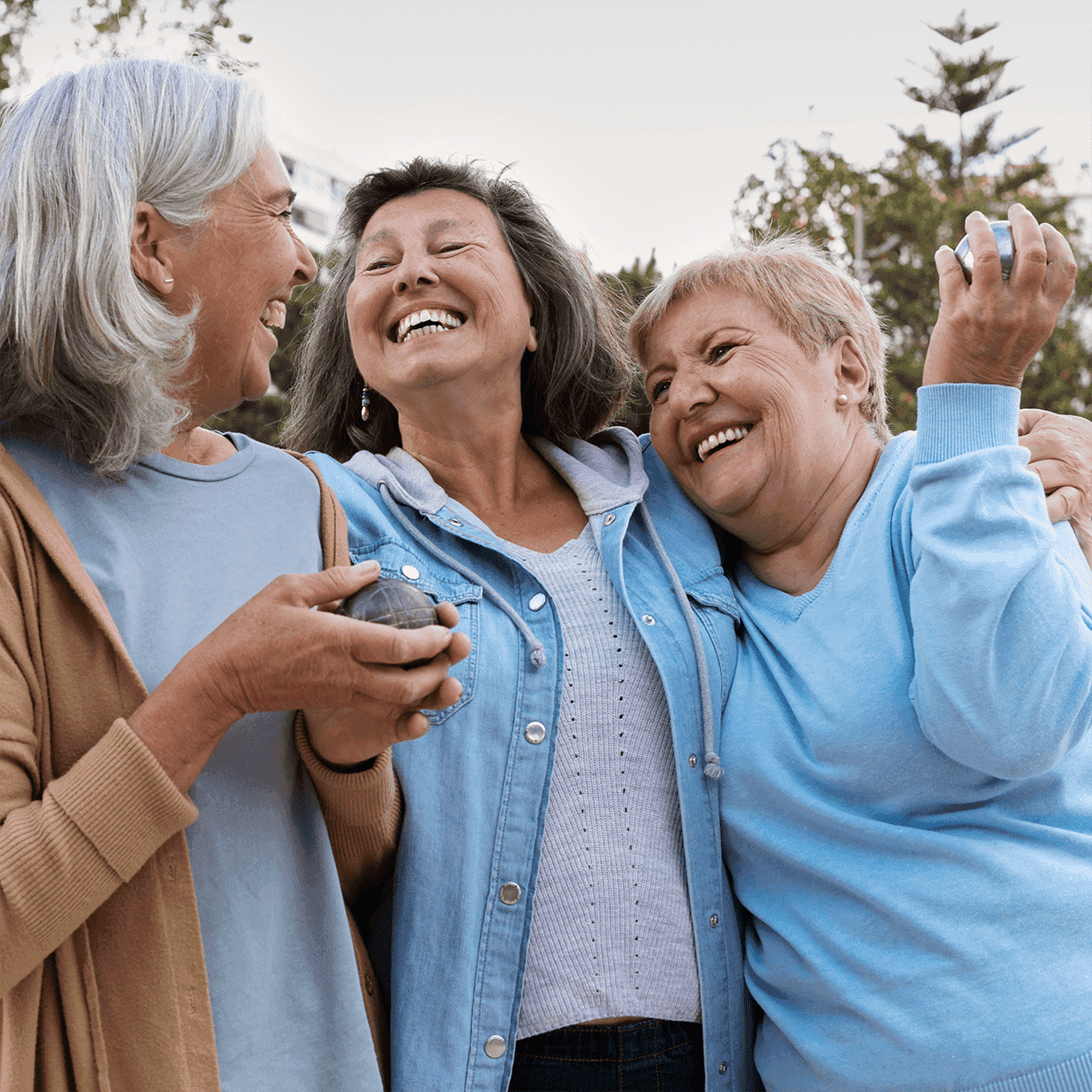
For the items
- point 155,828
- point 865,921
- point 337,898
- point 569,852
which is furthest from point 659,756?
point 155,828

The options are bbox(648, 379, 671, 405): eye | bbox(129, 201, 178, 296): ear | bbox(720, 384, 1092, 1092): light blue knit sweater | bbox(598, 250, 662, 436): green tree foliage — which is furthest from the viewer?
bbox(598, 250, 662, 436): green tree foliage

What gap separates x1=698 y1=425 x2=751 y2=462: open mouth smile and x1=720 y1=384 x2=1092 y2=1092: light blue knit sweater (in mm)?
424

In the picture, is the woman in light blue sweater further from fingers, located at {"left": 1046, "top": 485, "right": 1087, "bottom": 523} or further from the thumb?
the thumb

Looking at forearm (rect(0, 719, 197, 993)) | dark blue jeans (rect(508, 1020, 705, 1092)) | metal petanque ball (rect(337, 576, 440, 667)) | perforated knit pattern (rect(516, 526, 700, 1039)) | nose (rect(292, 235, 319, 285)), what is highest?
nose (rect(292, 235, 319, 285))

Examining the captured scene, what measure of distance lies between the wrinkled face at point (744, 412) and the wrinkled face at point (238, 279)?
1.00m

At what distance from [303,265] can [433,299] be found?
60 centimetres

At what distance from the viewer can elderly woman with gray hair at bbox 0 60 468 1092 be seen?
1.64m

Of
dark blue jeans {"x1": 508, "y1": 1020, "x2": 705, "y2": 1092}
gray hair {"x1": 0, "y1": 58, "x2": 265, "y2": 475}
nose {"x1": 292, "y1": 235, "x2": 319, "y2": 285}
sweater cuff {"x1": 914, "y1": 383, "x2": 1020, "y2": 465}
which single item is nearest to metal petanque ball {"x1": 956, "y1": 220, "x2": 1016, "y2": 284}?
sweater cuff {"x1": 914, "y1": 383, "x2": 1020, "y2": 465}

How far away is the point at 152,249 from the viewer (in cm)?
194

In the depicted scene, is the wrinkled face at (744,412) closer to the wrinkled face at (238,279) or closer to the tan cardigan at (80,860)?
the wrinkled face at (238,279)

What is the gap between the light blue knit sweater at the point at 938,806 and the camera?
6.73ft

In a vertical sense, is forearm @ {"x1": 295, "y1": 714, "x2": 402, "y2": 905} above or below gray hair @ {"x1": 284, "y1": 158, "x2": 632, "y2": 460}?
below

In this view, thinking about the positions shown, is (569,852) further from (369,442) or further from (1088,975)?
(369,442)

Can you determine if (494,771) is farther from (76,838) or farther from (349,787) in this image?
(76,838)
